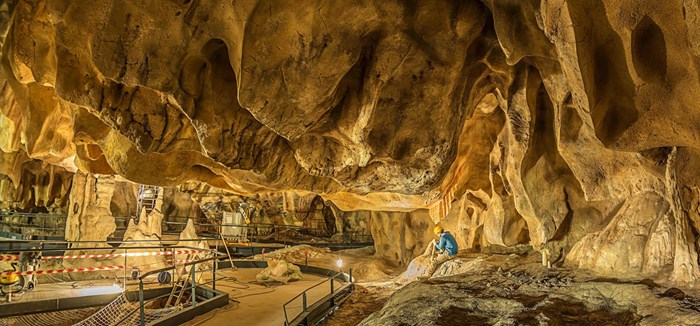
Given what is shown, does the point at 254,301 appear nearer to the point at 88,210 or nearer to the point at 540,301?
the point at 540,301

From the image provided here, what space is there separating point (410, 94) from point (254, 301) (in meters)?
5.11

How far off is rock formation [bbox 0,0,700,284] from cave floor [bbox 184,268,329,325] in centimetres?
244

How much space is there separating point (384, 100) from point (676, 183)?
373 cm

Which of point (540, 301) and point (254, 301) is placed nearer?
point (540, 301)

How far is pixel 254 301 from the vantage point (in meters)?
8.66

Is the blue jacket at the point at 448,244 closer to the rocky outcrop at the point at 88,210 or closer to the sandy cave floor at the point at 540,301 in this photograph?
the sandy cave floor at the point at 540,301

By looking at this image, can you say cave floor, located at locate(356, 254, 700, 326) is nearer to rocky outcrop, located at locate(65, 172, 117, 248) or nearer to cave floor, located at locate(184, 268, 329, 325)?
cave floor, located at locate(184, 268, 329, 325)

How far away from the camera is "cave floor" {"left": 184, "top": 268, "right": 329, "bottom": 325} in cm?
716

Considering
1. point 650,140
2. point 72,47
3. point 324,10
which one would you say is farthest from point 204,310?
point 650,140

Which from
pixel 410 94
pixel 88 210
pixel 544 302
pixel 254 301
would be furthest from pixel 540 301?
pixel 88 210

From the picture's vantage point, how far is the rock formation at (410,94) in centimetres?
406

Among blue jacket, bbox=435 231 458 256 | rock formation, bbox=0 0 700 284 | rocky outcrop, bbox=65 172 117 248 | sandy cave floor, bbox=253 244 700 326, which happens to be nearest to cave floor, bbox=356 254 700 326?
sandy cave floor, bbox=253 244 700 326

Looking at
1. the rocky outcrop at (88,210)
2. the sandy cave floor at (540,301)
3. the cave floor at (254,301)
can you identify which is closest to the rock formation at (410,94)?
the sandy cave floor at (540,301)

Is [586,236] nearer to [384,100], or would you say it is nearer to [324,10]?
[384,100]
